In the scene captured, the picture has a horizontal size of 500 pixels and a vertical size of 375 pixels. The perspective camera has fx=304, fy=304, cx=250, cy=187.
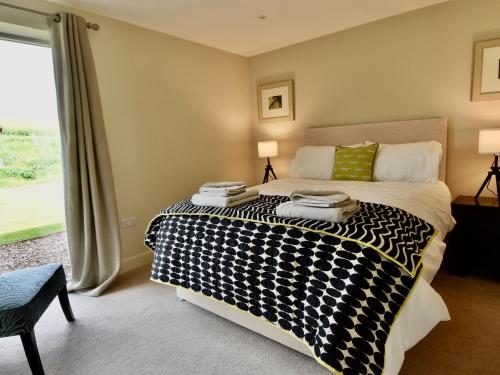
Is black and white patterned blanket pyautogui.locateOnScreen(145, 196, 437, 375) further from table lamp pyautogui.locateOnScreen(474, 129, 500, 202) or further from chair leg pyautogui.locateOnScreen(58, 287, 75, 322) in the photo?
table lamp pyautogui.locateOnScreen(474, 129, 500, 202)

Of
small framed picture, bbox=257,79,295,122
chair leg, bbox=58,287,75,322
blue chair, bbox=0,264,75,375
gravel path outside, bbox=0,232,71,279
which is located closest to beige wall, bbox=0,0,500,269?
small framed picture, bbox=257,79,295,122

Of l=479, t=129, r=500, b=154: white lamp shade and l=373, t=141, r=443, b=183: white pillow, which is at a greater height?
l=479, t=129, r=500, b=154: white lamp shade

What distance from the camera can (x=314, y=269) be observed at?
1488 mm

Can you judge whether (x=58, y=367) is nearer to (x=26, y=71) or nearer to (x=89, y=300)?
(x=89, y=300)

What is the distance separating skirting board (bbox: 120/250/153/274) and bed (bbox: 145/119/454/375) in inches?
37.6

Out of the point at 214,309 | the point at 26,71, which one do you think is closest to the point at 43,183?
the point at 26,71

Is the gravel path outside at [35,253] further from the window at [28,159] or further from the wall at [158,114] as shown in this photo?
the wall at [158,114]

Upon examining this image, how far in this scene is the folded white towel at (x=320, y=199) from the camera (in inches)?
63.7

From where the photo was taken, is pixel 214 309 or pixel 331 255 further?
pixel 214 309

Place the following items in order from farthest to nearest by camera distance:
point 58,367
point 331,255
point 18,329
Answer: point 58,367 < point 18,329 < point 331,255

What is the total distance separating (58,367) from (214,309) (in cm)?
95

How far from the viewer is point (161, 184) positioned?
10.9 feet

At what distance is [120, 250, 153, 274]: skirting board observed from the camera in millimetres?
3036

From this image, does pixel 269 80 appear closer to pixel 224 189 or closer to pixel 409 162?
pixel 409 162
